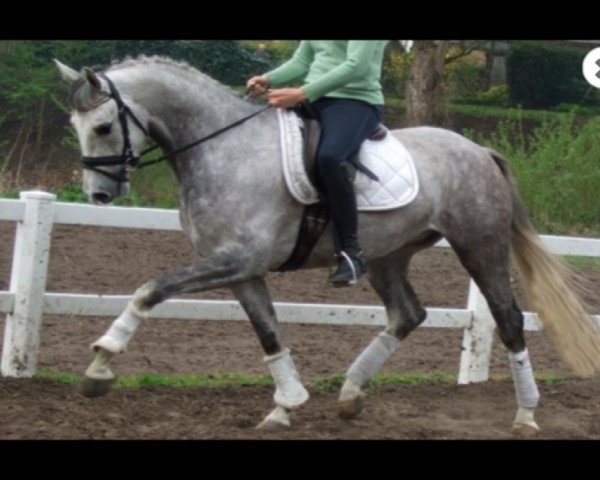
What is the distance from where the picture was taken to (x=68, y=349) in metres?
9.32

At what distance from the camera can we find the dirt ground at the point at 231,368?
7.16 metres

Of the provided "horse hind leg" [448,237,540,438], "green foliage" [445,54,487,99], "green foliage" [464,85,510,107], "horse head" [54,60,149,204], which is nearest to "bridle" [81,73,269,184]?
"horse head" [54,60,149,204]

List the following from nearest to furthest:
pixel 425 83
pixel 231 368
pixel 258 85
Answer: pixel 258 85, pixel 231 368, pixel 425 83

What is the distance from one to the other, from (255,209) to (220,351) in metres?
3.06

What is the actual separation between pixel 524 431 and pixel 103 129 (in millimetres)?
3036

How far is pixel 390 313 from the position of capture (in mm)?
8047

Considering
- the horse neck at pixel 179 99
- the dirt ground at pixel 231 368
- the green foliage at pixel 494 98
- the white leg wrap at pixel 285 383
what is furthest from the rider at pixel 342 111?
the green foliage at pixel 494 98

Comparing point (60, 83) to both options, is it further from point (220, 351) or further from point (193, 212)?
point (193, 212)

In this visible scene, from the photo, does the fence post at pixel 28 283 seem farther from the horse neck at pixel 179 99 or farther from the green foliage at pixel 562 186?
the green foliage at pixel 562 186

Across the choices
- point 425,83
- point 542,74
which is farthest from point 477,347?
point 542,74

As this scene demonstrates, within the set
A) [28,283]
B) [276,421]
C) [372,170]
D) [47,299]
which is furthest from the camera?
[47,299]

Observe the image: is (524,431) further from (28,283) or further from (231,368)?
(28,283)

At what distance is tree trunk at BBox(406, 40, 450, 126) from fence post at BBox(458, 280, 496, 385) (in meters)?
9.23

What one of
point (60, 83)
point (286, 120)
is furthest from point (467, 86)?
point (286, 120)
